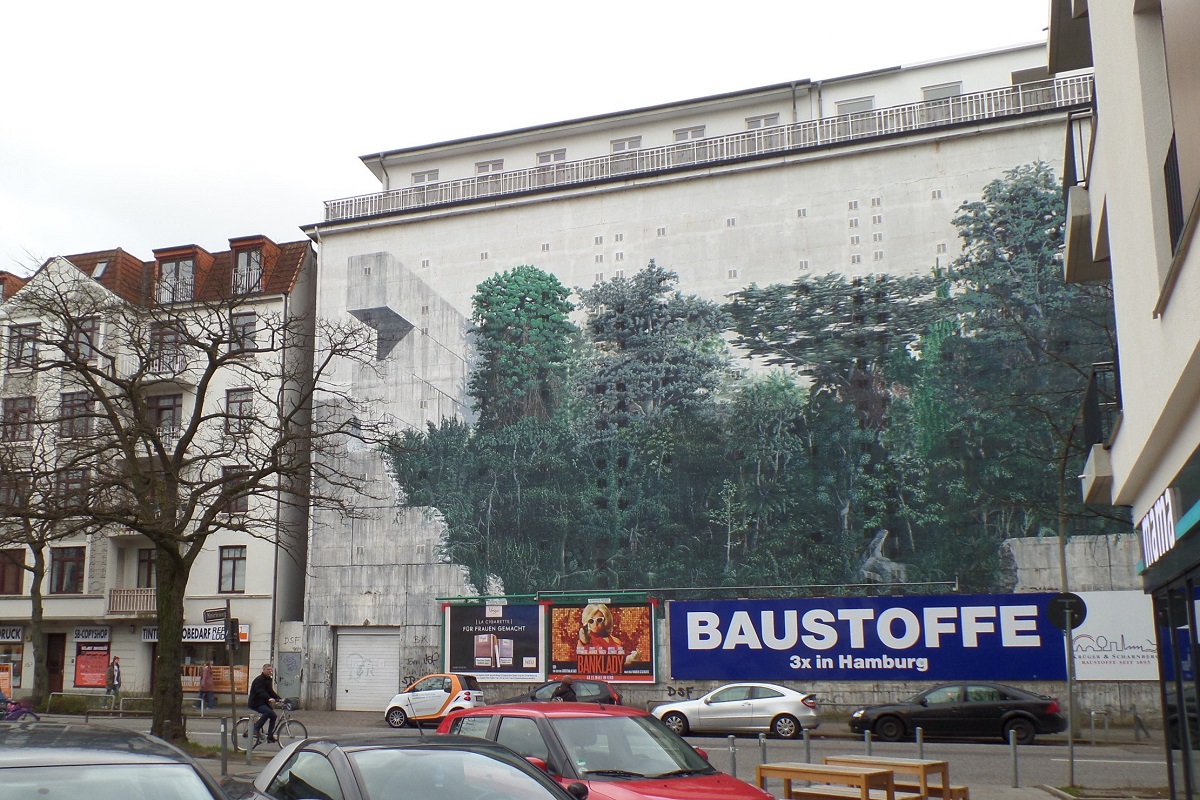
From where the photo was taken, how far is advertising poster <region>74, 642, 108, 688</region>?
43062 mm

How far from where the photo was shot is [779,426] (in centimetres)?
3559

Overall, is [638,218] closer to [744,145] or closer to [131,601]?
[744,145]

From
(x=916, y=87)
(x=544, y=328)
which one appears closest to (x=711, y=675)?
(x=544, y=328)

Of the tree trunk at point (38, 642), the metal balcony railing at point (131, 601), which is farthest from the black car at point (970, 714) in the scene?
the metal balcony railing at point (131, 601)

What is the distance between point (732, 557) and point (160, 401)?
80.8 ft

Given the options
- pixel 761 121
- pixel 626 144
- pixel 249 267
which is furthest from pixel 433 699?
pixel 761 121

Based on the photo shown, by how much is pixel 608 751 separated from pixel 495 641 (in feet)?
95.3

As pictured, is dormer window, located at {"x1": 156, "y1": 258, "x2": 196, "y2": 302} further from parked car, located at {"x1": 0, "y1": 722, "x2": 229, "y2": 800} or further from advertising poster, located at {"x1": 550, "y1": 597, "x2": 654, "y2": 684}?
parked car, located at {"x1": 0, "y1": 722, "x2": 229, "y2": 800}

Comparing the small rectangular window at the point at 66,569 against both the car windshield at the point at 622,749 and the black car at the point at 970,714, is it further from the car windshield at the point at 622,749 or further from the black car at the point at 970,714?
the car windshield at the point at 622,749

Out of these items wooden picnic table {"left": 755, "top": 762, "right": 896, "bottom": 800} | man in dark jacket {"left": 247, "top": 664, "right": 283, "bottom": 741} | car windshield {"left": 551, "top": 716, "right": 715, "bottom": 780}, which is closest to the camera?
car windshield {"left": 551, "top": 716, "right": 715, "bottom": 780}

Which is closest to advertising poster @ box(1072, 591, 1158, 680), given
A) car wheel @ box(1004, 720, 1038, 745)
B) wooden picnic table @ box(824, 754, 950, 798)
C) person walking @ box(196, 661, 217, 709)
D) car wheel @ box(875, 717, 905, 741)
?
car wheel @ box(1004, 720, 1038, 745)

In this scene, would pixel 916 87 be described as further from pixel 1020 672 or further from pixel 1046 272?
pixel 1020 672

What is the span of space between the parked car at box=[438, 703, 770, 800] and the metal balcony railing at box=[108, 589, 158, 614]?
1422 inches

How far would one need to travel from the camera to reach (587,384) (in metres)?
38.8
